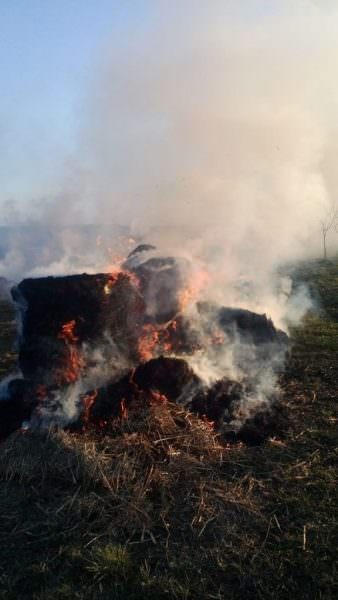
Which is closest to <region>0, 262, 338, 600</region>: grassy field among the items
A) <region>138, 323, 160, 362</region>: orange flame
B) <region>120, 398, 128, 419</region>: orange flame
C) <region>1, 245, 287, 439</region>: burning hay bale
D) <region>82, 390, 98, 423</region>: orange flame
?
<region>120, 398, 128, 419</region>: orange flame

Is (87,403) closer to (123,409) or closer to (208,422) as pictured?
(123,409)

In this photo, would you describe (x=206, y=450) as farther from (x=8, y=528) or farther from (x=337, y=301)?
(x=337, y=301)

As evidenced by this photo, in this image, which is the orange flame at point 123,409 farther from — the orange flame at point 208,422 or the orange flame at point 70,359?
the orange flame at point 208,422

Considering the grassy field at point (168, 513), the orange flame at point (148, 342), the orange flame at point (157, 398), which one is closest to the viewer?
the grassy field at point (168, 513)

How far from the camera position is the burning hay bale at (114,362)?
7984mm

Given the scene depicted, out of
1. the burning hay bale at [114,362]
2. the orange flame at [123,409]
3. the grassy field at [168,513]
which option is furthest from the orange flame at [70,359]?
the grassy field at [168,513]

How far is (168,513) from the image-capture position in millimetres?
6176

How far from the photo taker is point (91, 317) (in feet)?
28.4

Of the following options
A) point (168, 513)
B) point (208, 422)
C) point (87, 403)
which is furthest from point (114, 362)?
point (168, 513)

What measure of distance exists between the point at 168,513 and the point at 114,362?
10.5 ft

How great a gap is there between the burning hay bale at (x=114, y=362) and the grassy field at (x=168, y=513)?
428 mm

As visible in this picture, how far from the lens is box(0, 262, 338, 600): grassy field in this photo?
5059 millimetres

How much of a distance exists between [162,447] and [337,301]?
1335 centimetres

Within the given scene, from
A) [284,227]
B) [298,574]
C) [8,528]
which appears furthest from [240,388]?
[284,227]
